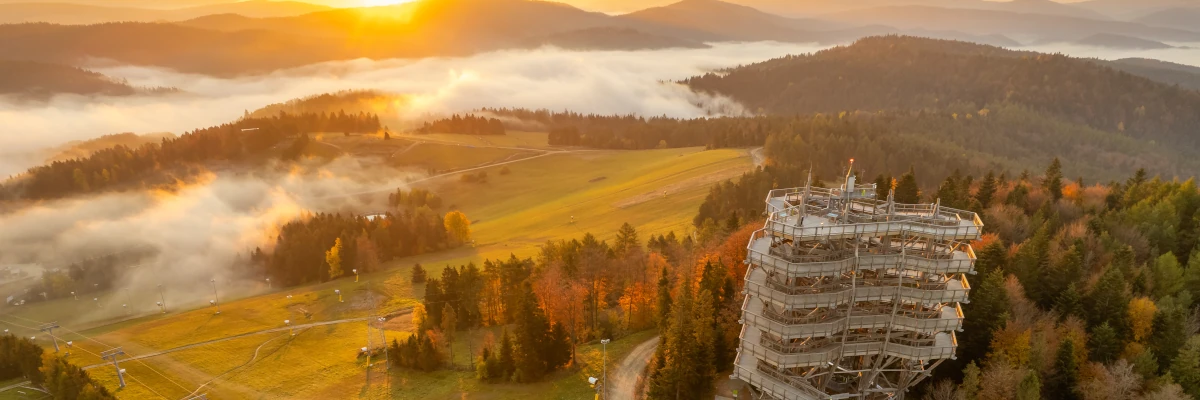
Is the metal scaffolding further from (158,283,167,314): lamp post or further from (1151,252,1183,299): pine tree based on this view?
(158,283,167,314): lamp post

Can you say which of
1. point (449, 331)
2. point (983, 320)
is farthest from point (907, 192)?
point (449, 331)

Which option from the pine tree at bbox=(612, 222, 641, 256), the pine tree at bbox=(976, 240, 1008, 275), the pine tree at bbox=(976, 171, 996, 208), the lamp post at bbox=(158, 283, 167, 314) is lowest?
the lamp post at bbox=(158, 283, 167, 314)

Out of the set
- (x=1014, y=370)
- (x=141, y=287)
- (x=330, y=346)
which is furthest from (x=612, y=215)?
(x=141, y=287)

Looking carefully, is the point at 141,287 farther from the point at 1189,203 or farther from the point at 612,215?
the point at 1189,203

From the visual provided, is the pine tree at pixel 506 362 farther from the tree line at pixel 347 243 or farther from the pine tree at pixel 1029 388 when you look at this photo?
the tree line at pixel 347 243

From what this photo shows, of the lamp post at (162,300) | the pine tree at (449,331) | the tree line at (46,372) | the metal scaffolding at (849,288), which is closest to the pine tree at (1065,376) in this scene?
the metal scaffolding at (849,288)

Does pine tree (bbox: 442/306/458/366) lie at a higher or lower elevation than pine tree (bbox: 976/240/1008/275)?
lower

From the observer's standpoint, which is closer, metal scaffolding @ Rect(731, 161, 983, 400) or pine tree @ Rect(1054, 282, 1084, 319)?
metal scaffolding @ Rect(731, 161, 983, 400)

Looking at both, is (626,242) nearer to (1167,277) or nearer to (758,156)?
(1167,277)

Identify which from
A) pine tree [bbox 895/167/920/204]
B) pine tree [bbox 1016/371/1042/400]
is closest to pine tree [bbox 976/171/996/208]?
pine tree [bbox 895/167/920/204]
